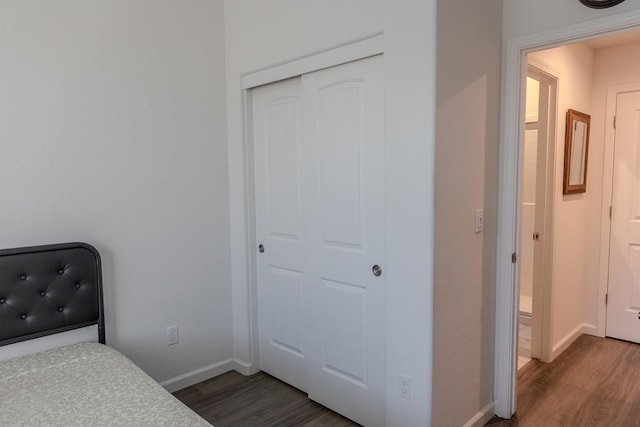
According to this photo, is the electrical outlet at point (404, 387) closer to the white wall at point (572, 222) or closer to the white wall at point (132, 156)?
the white wall at point (132, 156)

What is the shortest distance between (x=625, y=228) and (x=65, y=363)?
13.6 feet

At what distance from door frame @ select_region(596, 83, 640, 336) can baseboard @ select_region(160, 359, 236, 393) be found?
10.5 feet

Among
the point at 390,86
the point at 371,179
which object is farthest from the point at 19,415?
the point at 390,86

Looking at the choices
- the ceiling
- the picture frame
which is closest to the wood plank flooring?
the picture frame

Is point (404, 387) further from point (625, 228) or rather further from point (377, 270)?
point (625, 228)

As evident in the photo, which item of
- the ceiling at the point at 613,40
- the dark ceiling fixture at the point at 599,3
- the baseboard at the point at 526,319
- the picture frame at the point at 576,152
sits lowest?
the baseboard at the point at 526,319

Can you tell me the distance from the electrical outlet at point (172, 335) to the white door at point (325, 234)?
1.91 ft

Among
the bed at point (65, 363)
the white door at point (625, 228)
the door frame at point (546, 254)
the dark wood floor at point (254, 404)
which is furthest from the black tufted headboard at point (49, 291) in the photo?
the white door at point (625, 228)

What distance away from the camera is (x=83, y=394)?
1613 mm

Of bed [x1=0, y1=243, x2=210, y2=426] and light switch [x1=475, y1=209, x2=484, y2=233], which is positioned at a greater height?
light switch [x1=475, y1=209, x2=484, y2=233]

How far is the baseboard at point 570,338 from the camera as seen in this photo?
129 inches

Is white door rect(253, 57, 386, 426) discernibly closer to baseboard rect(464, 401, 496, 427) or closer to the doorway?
baseboard rect(464, 401, 496, 427)

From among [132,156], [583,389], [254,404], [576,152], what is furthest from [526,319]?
[132,156]

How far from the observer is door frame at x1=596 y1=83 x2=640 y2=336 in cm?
357
